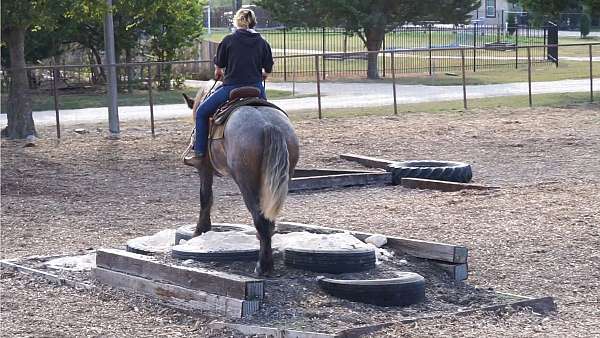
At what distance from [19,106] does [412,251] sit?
15.3 m

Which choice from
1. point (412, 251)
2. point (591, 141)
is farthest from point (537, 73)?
point (412, 251)

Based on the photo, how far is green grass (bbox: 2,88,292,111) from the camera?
1276 inches

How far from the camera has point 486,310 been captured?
840 cm

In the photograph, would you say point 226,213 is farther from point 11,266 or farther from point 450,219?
point 11,266


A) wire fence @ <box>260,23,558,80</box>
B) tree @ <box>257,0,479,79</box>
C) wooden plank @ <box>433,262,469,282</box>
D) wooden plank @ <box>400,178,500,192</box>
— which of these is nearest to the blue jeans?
wooden plank @ <box>433,262,469,282</box>

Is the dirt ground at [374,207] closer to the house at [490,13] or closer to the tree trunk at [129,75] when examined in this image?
the tree trunk at [129,75]

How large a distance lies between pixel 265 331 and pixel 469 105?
22060 mm

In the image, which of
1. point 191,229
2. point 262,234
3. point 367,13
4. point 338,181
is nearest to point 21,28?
point 338,181

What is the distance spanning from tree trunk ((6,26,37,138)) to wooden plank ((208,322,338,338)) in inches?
630

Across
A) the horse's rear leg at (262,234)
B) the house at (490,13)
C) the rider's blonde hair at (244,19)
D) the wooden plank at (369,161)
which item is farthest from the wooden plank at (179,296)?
the house at (490,13)

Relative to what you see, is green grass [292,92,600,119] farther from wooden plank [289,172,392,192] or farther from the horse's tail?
the horse's tail

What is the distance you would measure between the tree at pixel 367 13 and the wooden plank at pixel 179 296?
3486 cm

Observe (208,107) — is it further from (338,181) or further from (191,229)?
(338,181)

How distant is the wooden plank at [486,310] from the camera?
25.3ft
